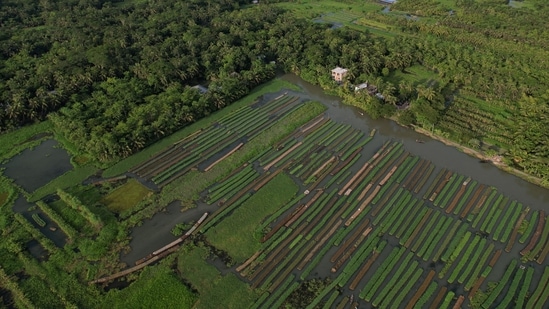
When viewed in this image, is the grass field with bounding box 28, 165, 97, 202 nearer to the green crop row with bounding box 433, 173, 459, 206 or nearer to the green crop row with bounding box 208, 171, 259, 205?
the green crop row with bounding box 208, 171, 259, 205

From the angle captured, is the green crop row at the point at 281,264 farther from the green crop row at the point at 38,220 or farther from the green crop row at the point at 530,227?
the green crop row at the point at 38,220

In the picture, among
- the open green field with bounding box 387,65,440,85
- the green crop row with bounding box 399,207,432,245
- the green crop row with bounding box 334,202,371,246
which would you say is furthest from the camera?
the open green field with bounding box 387,65,440,85

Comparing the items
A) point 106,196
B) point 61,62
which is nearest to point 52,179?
point 106,196

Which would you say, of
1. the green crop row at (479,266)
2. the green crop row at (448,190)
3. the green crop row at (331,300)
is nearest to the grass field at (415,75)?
the green crop row at (448,190)

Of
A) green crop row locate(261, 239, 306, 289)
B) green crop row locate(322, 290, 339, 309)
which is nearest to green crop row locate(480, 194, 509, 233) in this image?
green crop row locate(322, 290, 339, 309)

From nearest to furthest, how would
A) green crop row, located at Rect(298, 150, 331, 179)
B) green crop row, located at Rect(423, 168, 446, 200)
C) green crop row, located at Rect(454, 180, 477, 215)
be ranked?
green crop row, located at Rect(454, 180, 477, 215) → green crop row, located at Rect(423, 168, 446, 200) → green crop row, located at Rect(298, 150, 331, 179)

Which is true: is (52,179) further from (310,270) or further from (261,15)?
(261,15)
